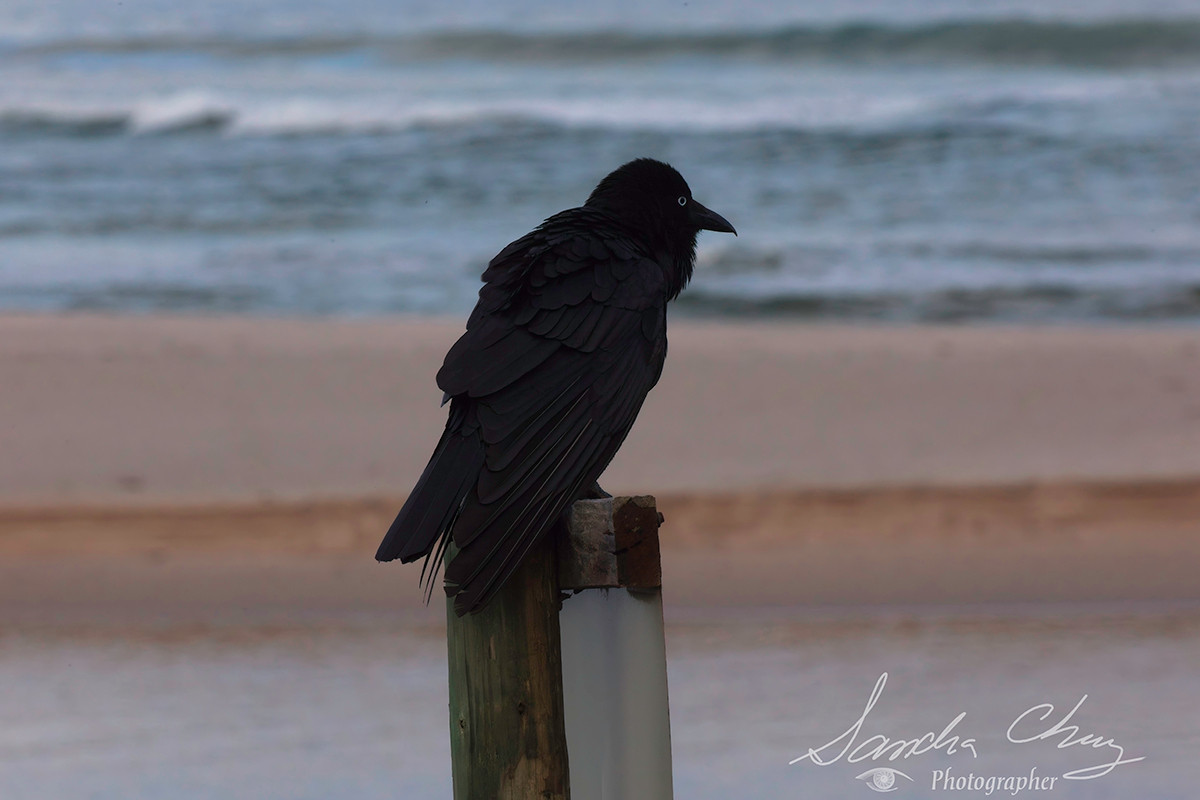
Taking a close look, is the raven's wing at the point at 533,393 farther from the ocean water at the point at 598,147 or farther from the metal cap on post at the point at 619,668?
the ocean water at the point at 598,147

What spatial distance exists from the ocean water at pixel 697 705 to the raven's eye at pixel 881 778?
0.03 metres

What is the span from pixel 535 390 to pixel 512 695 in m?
0.68

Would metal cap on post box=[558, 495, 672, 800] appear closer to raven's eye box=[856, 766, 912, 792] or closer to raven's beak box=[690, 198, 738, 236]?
raven's beak box=[690, 198, 738, 236]

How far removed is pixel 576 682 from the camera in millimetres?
2678

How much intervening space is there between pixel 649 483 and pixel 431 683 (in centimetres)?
293

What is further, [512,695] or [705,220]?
[705,220]

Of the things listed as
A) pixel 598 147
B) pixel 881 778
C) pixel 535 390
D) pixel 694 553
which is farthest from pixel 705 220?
pixel 598 147

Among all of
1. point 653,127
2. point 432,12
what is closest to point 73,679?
point 653,127

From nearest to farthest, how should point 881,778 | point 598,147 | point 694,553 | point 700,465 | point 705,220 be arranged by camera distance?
point 705,220
point 881,778
point 694,553
point 700,465
point 598,147

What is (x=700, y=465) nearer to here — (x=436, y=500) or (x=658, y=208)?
(x=658, y=208)

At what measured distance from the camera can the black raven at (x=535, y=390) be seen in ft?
8.61

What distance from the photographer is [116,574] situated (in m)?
7.18

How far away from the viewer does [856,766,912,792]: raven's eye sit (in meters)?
4.52

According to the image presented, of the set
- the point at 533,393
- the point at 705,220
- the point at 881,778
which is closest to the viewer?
the point at 533,393
